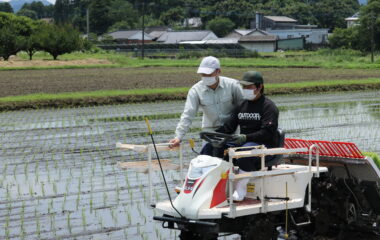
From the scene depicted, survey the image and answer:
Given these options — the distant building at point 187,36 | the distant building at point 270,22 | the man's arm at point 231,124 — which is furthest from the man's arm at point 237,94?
the distant building at point 270,22

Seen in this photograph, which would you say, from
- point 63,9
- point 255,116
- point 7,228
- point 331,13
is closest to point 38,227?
point 7,228

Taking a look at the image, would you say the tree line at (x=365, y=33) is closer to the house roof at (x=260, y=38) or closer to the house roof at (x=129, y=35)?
the house roof at (x=260, y=38)

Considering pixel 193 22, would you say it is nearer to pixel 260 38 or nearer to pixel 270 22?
pixel 270 22

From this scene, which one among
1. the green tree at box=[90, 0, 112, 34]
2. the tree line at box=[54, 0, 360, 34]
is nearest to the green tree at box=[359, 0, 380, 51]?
the tree line at box=[54, 0, 360, 34]

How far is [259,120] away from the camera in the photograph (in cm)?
580

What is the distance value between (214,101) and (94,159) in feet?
16.9

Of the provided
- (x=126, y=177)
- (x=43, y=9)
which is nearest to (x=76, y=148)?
(x=126, y=177)

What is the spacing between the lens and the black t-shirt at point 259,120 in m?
5.71

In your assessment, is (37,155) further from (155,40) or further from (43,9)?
(43,9)

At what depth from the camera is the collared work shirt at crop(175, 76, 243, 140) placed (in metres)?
6.12

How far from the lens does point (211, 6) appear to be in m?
115

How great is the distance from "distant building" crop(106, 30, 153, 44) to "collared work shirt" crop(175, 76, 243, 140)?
83785 mm

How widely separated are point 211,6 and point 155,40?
2497 cm

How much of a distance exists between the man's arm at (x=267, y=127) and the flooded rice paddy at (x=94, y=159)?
4.78 ft
